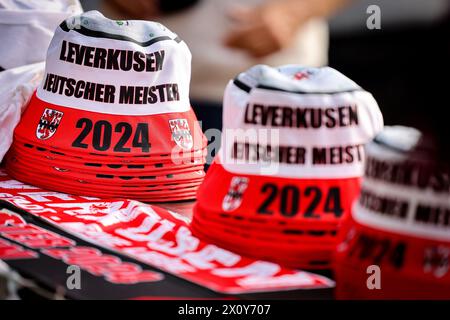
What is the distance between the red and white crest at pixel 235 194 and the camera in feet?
5.29

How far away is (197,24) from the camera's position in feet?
9.03

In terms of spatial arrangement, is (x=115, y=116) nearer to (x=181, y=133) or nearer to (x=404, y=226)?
(x=181, y=133)

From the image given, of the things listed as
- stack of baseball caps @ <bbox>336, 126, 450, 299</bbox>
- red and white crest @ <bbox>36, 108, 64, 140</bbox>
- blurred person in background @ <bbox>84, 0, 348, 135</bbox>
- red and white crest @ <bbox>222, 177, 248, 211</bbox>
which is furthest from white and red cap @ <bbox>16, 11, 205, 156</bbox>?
stack of baseball caps @ <bbox>336, 126, 450, 299</bbox>

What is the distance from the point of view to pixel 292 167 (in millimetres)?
1584

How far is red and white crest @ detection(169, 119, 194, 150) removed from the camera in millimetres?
2102

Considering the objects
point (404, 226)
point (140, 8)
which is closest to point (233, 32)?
point (140, 8)

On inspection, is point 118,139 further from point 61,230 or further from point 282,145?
point 282,145

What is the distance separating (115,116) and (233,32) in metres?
0.72

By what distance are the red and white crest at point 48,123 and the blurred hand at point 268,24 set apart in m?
0.73

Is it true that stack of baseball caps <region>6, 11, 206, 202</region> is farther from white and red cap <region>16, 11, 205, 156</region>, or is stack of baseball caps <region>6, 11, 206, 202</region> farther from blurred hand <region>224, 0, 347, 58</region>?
blurred hand <region>224, 0, 347, 58</region>

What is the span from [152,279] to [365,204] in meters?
0.37

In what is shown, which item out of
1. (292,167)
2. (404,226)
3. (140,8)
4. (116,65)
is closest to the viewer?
(404,226)

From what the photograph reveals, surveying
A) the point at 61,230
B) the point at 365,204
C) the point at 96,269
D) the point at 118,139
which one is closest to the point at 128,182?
the point at 118,139

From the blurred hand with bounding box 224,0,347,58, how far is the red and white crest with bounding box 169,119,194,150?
23.9 inches
